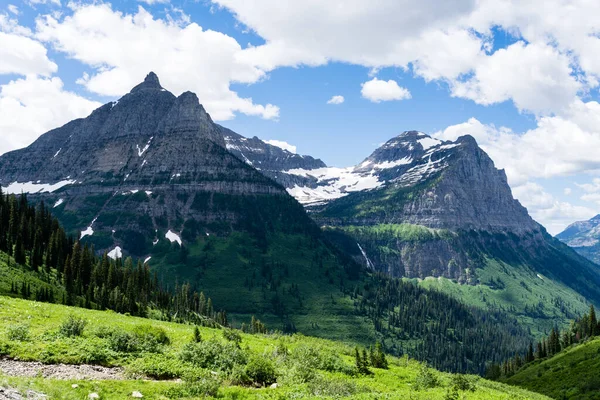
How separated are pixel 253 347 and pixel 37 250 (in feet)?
277

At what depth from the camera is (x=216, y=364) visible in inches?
1319

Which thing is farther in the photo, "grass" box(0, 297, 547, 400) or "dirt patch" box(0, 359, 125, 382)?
"dirt patch" box(0, 359, 125, 382)

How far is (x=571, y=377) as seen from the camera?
267ft

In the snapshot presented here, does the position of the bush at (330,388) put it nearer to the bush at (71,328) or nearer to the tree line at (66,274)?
the bush at (71,328)

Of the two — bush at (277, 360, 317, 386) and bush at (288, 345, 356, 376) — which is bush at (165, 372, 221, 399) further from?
bush at (288, 345, 356, 376)

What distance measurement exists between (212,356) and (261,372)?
14.7 ft

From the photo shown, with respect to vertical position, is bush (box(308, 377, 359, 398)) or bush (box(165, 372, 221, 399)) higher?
bush (box(165, 372, 221, 399))

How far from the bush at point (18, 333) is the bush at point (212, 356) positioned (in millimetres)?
11727

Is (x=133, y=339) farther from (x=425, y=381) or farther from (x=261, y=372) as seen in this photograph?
(x=425, y=381)

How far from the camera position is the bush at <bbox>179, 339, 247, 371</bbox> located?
109ft

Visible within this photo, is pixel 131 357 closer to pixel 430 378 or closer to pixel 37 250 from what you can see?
pixel 430 378

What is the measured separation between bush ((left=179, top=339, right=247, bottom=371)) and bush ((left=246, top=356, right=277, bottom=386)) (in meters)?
1.56

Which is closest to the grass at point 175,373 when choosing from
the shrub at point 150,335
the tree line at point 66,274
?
the shrub at point 150,335

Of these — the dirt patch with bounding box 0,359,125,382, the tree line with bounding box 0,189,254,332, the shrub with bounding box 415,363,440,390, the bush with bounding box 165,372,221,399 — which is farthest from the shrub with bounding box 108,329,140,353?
the tree line with bounding box 0,189,254,332
